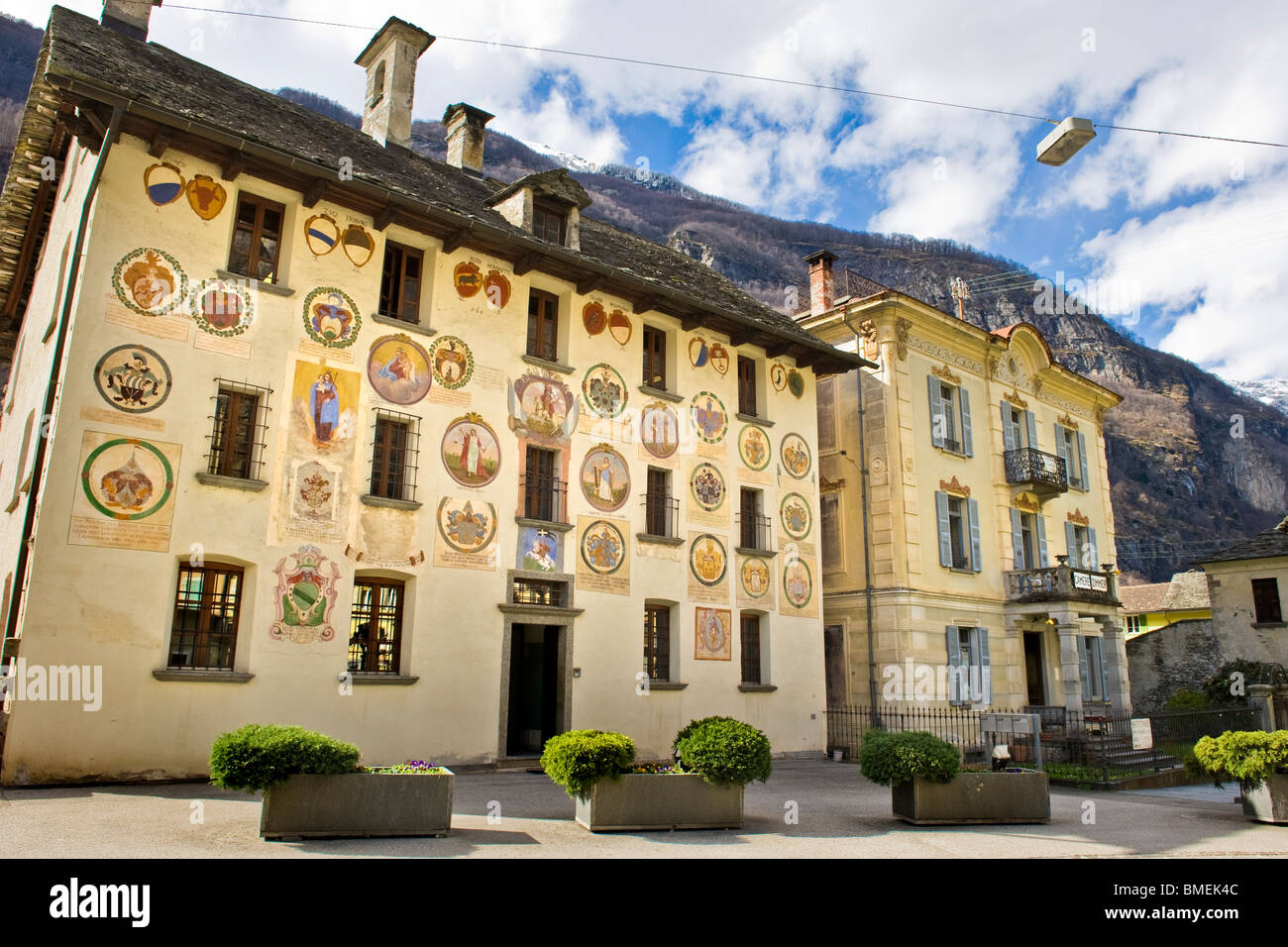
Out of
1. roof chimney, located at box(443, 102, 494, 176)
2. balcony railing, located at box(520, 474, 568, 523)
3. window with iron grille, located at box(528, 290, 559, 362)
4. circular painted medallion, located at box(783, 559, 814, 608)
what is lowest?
circular painted medallion, located at box(783, 559, 814, 608)

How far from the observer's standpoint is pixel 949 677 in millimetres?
22375

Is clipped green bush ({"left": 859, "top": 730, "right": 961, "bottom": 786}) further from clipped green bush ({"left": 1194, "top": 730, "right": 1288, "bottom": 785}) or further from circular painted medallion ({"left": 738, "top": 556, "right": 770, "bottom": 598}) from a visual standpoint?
circular painted medallion ({"left": 738, "top": 556, "right": 770, "bottom": 598})

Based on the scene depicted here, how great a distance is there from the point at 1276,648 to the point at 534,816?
103ft

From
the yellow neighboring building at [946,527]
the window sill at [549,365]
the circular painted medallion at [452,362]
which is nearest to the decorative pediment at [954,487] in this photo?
the yellow neighboring building at [946,527]

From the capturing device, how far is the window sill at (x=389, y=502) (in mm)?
13984

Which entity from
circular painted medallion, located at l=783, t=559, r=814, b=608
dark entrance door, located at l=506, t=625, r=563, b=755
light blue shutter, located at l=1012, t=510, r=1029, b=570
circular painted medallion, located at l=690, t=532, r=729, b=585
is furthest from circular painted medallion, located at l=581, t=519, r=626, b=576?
light blue shutter, located at l=1012, t=510, r=1029, b=570

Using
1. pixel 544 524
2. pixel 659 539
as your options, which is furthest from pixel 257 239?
pixel 659 539

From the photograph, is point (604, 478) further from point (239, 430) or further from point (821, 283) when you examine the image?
point (821, 283)

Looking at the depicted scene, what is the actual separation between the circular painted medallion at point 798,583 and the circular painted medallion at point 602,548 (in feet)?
14.9

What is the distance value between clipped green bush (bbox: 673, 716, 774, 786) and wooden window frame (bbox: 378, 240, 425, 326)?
8.91 m

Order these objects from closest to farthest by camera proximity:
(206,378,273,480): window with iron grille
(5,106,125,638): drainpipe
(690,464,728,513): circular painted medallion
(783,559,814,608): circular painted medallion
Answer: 1. (5,106,125,638): drainpipe
2. (206,378,273,480): window with iron grille
3. (690,464,728,513): circular painted medallion
4. (783,559,814,608): circular painted medallion

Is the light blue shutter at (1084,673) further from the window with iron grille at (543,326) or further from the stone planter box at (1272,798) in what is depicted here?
the window with iron grille at (543,326)

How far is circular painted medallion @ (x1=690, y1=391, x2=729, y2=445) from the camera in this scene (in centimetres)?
1892

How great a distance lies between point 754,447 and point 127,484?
12.4 meters
